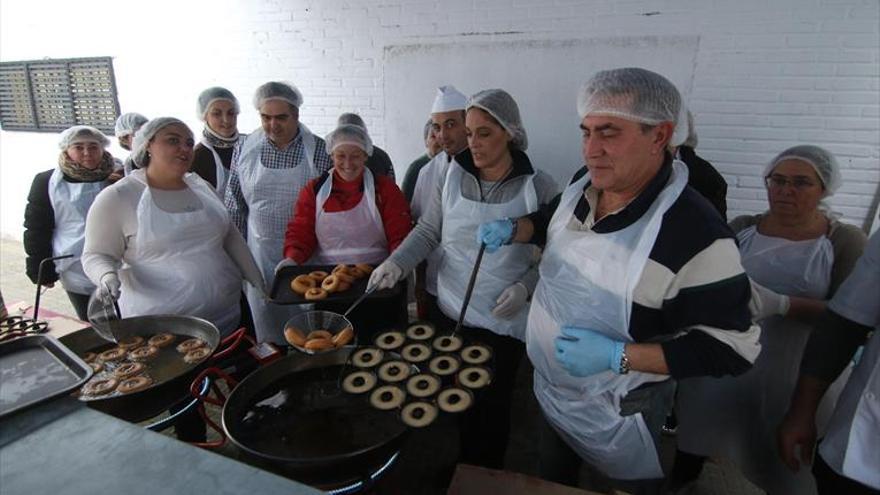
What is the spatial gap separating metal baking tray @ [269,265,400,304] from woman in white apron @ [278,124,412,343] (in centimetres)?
10

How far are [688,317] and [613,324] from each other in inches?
9.5

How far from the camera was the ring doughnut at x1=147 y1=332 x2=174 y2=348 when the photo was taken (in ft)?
7.31

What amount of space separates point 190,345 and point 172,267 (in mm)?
536

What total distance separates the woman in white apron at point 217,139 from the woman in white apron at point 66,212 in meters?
0.82

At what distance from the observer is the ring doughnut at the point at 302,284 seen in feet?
8.63

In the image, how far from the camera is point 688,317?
142 centimetres

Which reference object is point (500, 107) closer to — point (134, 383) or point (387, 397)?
point (387, 397)

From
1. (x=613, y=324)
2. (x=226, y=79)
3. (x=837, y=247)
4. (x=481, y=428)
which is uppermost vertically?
(x=226, y=79)

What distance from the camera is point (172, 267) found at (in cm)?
250

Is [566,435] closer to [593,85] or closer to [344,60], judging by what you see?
[593,85]

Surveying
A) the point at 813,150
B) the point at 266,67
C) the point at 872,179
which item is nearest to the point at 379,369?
the point at 813,150

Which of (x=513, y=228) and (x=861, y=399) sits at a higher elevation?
(x=513, y=228)

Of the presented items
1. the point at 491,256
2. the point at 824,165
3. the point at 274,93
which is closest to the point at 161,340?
the point at 491,256

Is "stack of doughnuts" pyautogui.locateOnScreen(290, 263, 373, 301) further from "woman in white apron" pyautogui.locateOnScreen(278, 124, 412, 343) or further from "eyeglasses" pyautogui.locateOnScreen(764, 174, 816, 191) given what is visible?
"eyeglasses" pyautogui.locateOnScreen(764, 174, 816, 191)
